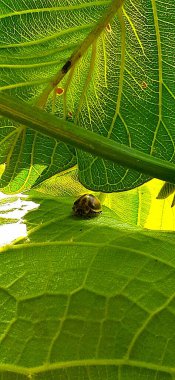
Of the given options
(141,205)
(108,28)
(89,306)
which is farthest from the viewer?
(141,205)

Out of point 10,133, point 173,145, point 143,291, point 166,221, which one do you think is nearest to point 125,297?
point 143,291

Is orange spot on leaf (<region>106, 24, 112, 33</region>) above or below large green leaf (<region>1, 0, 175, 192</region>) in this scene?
above

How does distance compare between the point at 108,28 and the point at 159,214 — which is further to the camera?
the point at 159,214

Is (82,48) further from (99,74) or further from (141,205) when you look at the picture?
(141,205)

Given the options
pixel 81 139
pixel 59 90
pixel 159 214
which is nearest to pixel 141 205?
pixel 159 214

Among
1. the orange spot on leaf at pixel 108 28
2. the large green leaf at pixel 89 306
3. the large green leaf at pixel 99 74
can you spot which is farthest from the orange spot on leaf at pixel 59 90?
the large green leaf at pixel 89 306

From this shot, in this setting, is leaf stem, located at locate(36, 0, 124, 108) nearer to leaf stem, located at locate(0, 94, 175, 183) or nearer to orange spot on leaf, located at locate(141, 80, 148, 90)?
orange spot on leaf, located at locate(141, 80, 148, 90)

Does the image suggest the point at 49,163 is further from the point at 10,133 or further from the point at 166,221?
the point at 166,221

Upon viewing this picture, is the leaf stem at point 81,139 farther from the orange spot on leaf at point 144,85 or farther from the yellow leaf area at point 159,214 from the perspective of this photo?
the yellow leaf area at point 159,214

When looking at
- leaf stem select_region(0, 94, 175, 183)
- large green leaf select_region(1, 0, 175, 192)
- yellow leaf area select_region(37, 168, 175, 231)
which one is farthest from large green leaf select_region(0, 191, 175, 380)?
yellow leaf area select_region(37, 168, 175, 231)
